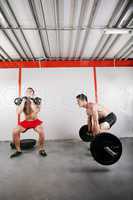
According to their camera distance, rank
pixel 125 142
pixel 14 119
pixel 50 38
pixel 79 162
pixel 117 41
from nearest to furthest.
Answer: pixel 79 162 → pixel 50 38 → pixel 117 41 → pixel 125 142 → pixel 14 119

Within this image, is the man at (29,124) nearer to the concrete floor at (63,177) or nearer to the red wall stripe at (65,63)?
the concrete floor at (63,177)

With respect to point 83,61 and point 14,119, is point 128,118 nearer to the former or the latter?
point 83,61

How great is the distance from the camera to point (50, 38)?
3.86m

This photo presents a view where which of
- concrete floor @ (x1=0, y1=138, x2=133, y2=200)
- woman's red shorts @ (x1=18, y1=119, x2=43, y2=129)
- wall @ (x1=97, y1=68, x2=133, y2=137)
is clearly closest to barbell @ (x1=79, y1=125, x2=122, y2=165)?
concrete floor @ (x1=0, y1=138, x2=133, y2=200)

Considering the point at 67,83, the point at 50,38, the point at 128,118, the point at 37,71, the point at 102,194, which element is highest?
the point at 50,38

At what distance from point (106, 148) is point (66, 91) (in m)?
2.77

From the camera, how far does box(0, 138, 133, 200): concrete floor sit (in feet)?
7.44

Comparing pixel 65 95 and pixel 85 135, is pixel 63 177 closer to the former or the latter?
pixel 85 135

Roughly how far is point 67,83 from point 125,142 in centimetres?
231

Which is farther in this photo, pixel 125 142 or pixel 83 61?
pixel 83 61

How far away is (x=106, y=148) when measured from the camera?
2.97 meters

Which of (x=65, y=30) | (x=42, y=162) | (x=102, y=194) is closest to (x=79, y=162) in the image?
(x=42, y=162)

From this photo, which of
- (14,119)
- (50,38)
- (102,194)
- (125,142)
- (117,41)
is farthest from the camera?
(14,119)

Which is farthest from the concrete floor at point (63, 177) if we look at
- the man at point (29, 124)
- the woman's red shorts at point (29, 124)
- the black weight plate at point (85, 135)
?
the woman's red shorts at point (29, 124)
